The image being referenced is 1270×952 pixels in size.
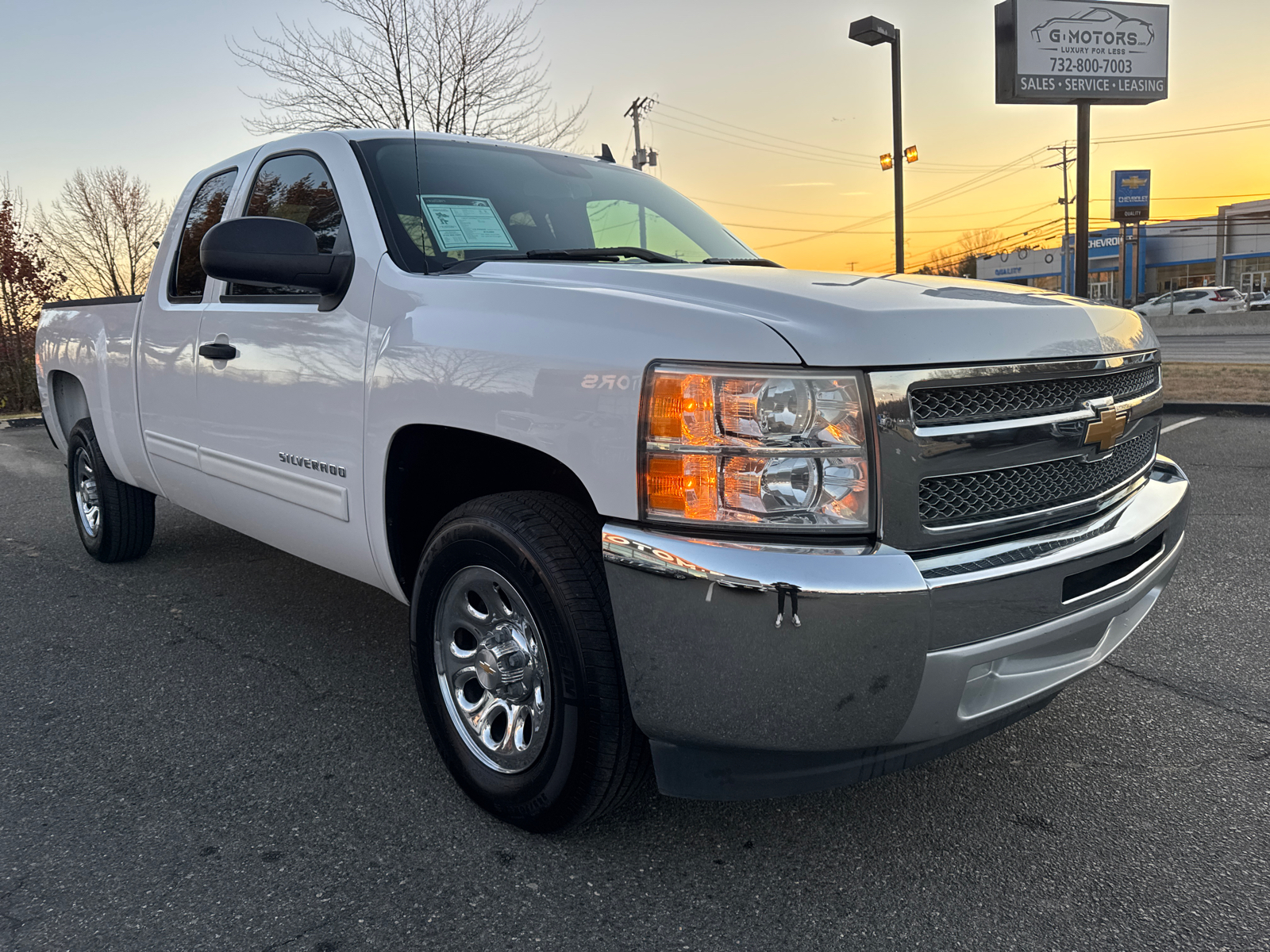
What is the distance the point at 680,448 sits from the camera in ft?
6.25

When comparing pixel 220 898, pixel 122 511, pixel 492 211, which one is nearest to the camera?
pixel 220 898

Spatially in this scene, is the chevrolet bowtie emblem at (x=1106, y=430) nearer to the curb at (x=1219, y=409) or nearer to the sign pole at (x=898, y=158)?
the curb at (x=1219, y=409)

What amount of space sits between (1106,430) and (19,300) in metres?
24.0

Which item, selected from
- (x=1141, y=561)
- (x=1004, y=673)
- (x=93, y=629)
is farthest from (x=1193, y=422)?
(x=93, y=629)

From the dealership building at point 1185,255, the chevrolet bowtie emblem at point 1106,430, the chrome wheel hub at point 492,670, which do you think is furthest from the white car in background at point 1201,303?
the chrome wheel hub at point 492,670

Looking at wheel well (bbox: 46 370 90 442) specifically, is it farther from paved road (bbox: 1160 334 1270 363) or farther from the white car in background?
the white car in background

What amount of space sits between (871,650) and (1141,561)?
100 centimetres

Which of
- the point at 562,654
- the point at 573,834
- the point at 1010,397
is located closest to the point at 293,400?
the point at 562,654

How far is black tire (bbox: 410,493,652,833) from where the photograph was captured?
2.11 meters

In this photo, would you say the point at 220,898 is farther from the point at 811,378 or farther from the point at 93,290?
the point at 93,290

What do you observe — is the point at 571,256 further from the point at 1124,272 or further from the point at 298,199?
the point at 1124,272

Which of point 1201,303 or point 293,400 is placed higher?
point 1201,303

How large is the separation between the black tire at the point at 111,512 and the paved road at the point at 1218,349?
17013mm

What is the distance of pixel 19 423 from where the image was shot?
1492 cm
